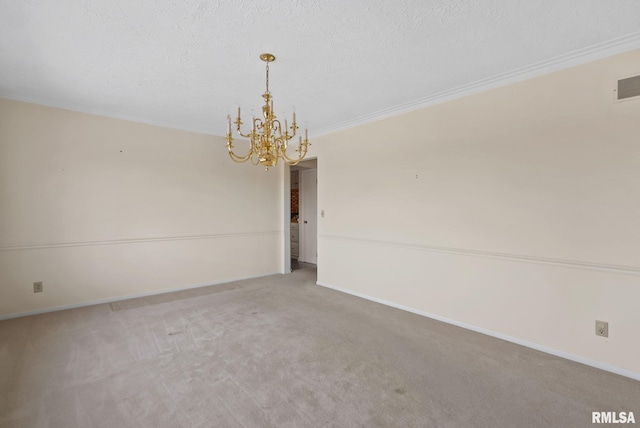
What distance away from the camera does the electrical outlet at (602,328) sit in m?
2.24

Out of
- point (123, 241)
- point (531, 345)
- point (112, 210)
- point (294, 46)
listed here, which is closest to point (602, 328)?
point (531, 345)

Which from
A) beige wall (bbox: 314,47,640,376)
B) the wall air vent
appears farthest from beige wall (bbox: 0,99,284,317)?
the wall air vent

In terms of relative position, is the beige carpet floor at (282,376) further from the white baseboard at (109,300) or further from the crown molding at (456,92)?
Answer: the crown molding at (456,92)

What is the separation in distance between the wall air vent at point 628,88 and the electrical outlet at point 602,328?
168cm

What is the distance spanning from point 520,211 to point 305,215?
466cm

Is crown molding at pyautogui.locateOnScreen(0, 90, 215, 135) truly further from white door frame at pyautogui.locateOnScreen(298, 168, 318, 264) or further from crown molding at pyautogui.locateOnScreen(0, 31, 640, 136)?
white door frame at pyautogui.locateOnScreen(298, 168, 318, 264)

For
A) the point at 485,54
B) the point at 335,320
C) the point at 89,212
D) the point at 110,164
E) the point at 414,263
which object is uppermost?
the point at 485,54

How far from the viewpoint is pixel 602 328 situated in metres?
2.26

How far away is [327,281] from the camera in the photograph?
4.62 metres

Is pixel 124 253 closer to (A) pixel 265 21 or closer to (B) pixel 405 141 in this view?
(A) pixel 265 21

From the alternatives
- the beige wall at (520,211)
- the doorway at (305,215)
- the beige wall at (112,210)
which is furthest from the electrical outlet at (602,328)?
the doorway at (305,215)

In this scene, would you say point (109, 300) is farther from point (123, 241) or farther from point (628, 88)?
point (628, 88)

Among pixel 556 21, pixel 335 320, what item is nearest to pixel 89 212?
pixel 335 320

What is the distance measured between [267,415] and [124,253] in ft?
10.6
